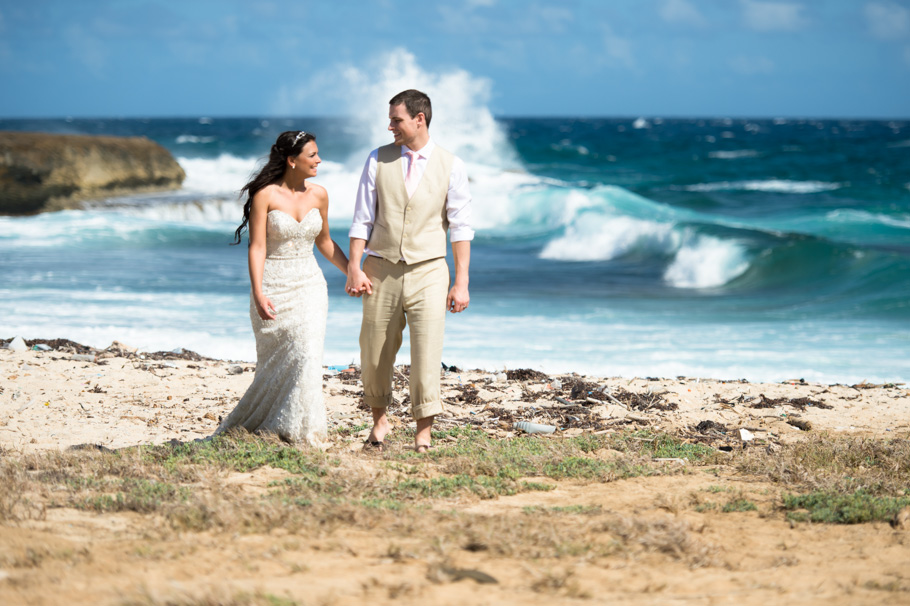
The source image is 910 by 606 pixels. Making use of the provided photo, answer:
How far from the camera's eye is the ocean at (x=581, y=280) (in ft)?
32.5

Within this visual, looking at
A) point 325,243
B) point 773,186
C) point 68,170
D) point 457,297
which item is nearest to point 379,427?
point 457,297

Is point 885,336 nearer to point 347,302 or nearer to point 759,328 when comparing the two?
point 759,328

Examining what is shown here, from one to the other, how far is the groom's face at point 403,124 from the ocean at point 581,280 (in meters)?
1.68

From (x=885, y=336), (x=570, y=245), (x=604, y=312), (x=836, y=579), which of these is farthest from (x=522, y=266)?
(x=836, y=579)

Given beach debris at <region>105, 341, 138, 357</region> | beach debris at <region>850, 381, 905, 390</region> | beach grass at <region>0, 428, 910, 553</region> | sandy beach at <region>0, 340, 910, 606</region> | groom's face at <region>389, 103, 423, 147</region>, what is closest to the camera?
sandy beach at <region>0, 340, 910, 606</region>

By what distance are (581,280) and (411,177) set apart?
11.4 meters

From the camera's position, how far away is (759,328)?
11.7 meters

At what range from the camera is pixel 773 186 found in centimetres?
3606

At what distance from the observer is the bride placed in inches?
202

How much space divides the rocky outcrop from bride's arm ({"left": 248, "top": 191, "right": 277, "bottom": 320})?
64.1ft

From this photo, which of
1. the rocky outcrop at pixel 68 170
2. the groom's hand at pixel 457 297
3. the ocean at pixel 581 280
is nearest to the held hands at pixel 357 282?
the groom's hand at pixel 457 297

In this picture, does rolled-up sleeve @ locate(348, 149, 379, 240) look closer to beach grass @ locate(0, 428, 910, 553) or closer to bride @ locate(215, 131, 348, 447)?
bride @ locate(215, 131, 348, 447)

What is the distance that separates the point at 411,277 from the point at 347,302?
7810 mm

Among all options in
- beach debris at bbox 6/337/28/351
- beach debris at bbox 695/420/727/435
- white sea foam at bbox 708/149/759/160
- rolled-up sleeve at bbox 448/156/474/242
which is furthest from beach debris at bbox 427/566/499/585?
white sea foam at bbox 708/149/759/160
